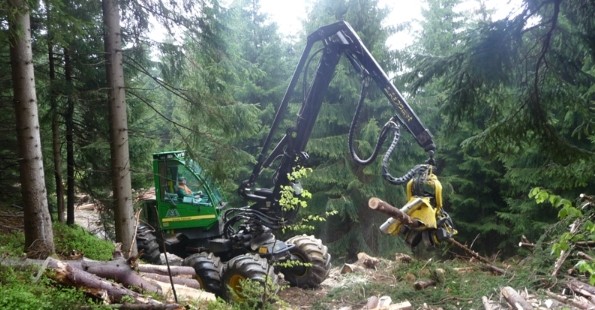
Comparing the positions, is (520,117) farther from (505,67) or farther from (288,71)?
(288,71)

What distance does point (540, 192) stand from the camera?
2926 millimetres

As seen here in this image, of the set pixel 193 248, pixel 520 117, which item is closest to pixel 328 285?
pixel 193 248

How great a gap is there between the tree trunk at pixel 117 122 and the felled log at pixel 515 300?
4.88m

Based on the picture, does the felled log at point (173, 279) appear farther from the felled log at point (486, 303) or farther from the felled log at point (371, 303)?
the felled log at point (486, 303)

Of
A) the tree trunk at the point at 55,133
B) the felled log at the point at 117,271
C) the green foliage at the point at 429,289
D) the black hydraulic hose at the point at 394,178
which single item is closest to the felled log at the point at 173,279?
the felled log at the point at 117,271

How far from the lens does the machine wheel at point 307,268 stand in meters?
8.41

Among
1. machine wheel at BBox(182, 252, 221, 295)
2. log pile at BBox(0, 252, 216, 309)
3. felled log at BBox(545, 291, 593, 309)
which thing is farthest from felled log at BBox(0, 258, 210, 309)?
felled log at BBox(545, 291, 593, 309)

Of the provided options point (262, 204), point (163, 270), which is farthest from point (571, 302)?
point (163, 270)

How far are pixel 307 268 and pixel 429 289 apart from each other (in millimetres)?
2184

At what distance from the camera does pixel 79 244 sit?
7023 mm

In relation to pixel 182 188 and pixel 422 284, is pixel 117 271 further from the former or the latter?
pixel 422 284

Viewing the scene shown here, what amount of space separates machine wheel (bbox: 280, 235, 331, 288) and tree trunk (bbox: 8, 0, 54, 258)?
440cm

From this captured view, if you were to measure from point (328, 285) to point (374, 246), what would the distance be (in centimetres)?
661

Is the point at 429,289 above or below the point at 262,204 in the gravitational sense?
below
